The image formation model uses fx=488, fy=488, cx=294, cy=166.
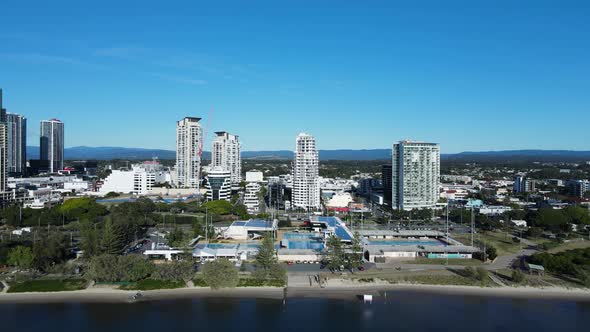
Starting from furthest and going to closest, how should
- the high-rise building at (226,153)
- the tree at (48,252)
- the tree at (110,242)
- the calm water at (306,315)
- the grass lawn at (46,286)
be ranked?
the high-rise building at (226,153)
the tree at (110,242)
the tree at (48,252)
the grass lawn at (46,286)
the calm water at (306,315)

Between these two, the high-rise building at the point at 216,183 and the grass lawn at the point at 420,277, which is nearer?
the grass lawn at the point at 420,277

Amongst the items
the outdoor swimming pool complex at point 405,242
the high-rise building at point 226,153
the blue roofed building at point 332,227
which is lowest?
the outdoor swimming pool complex at point 405,242

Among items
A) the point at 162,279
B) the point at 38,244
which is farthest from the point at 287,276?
the point at 38,244

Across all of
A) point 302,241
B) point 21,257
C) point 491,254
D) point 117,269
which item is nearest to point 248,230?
point 302,241

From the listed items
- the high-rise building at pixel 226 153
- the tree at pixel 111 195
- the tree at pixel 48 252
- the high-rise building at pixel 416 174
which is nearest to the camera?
the tree at pixel 48 252

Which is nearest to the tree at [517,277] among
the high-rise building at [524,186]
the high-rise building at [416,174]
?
the high-rise building at [416,174]

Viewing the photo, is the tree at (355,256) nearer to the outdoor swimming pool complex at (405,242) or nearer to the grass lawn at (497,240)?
the outdoor swimming pool complex at (405,242)

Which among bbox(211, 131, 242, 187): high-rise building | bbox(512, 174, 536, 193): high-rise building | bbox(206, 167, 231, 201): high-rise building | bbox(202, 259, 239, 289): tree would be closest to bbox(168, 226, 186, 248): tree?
bbox(202, 259, 239, 289): tree

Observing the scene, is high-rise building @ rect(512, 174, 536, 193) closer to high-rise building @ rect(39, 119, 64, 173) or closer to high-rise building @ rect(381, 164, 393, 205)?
high-rise building @ rect(381, 164, 393, 205)
